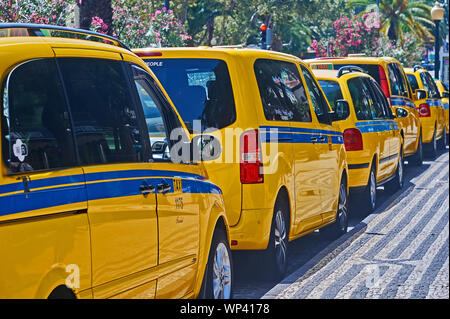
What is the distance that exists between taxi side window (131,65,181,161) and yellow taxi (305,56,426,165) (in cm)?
864

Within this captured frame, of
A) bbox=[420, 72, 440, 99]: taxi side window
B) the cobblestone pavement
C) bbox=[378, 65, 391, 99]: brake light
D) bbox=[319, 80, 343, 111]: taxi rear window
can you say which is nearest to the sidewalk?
the cobblestone pavement

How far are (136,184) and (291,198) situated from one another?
12.4 feet

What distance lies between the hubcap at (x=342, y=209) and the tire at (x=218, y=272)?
429cm

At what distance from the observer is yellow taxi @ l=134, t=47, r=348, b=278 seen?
797 cm

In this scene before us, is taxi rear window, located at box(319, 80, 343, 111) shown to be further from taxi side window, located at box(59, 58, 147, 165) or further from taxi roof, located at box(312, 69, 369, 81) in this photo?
taxi side window, located at box(59, 58, 147, 165)

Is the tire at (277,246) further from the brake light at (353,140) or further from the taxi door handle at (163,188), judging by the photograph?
the brake light at (353,140)

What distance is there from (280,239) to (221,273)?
1.90 metres

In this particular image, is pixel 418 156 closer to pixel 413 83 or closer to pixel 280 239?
pixel 413 83

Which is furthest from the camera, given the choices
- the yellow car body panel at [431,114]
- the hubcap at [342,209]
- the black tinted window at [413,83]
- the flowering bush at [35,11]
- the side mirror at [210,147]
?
the black tinted window at [413,83]

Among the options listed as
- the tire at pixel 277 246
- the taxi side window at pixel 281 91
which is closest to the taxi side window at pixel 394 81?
the taxi side window at pixel 281 91

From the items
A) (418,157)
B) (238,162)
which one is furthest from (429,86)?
(238,162)

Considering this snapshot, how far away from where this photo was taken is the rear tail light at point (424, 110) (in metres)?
21.5

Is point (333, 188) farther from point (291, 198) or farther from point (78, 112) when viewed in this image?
point (78, 112)

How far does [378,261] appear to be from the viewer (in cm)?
947
